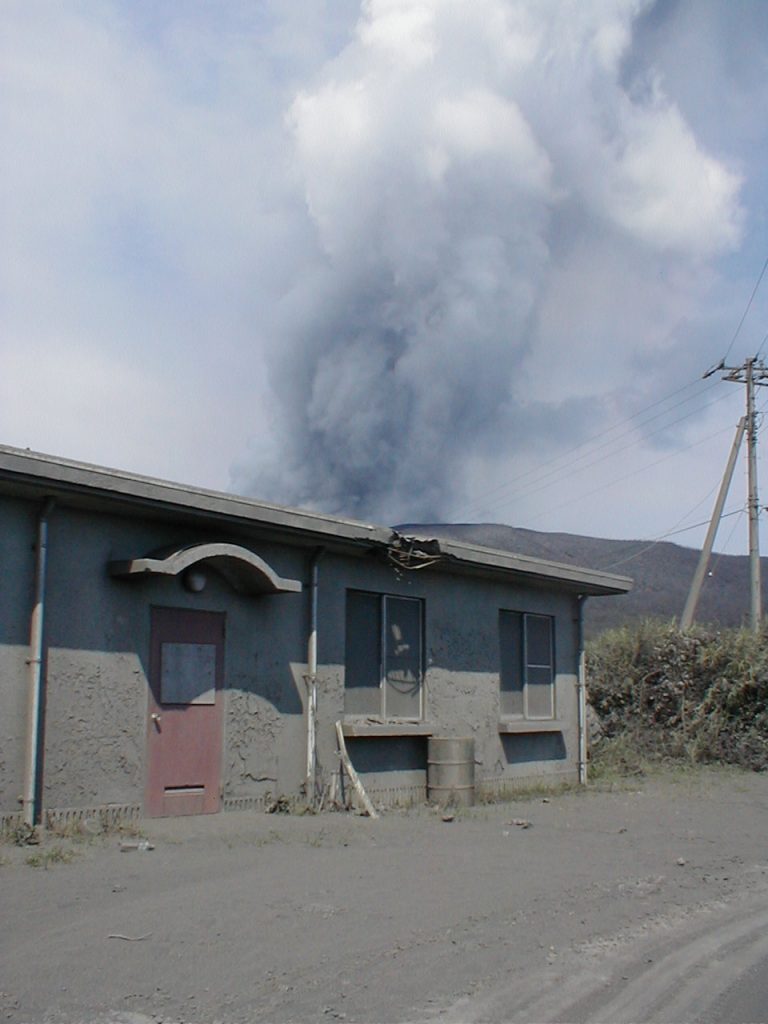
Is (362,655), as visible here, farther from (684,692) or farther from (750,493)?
(750,493)

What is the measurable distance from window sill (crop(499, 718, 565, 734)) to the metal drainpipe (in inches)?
297

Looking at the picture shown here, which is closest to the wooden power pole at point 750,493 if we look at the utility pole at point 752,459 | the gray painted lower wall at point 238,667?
the utility pole at point 752,459

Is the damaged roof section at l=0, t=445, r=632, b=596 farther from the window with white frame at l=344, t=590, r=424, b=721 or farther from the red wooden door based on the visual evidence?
the red wooden door

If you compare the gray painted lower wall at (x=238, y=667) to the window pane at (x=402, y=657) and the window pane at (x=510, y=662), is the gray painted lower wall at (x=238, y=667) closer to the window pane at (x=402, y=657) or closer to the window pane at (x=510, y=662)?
the window pane at (x=402, y=657)

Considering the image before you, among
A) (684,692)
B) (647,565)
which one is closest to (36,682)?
(684,692)

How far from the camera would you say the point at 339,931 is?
22.7 feet

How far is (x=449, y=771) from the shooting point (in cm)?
1400

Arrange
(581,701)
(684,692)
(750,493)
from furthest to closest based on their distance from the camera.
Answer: (750,493), (684,692), (581,701)

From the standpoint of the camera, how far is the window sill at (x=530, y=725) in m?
15.8

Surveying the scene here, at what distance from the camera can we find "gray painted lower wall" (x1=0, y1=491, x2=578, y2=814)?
10.1m

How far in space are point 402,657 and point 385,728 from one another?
1.14m

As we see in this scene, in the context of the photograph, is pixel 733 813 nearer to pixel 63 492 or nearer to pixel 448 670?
pixel 448 670

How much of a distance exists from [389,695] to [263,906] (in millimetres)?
6725

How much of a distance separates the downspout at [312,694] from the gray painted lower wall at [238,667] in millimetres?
78
